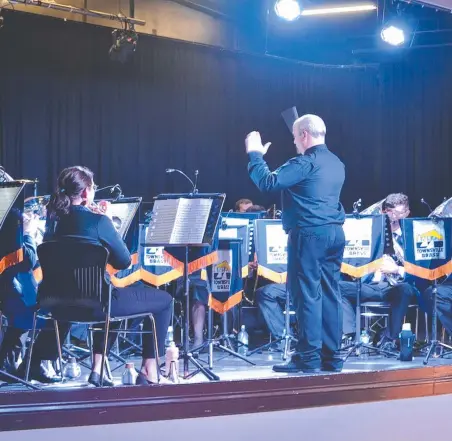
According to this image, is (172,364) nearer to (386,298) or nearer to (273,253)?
(273,253)

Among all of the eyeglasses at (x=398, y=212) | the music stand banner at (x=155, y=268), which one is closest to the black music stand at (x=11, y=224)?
the music stand banner at (x=155, y=268)

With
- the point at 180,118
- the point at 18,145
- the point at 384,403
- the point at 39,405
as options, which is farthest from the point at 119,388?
the point at 180,118

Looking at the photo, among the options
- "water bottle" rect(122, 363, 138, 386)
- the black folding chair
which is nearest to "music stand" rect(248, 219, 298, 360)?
"water bottle" rect(122, 363, 138, 386)

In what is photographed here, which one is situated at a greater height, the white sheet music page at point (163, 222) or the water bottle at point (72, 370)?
the white sheet music page at point (163, 222)

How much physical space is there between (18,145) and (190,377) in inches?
189

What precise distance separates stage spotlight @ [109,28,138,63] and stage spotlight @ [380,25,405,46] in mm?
2725

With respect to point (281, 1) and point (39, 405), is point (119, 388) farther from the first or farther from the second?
point (281, 1)

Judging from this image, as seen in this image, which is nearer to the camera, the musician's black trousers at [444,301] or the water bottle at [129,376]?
the water bottle at [129,376]

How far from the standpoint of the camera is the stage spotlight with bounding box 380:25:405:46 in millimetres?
9188

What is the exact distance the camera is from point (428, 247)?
639cm

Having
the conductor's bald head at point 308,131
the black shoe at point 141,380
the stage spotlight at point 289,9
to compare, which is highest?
the stage spotlight at point 289,9

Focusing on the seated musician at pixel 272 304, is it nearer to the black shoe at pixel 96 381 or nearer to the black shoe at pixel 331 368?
the black shoe at pixel 331 368

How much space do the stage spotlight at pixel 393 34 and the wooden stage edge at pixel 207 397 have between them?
562 centimetres

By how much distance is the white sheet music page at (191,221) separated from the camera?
5016 millimetres
